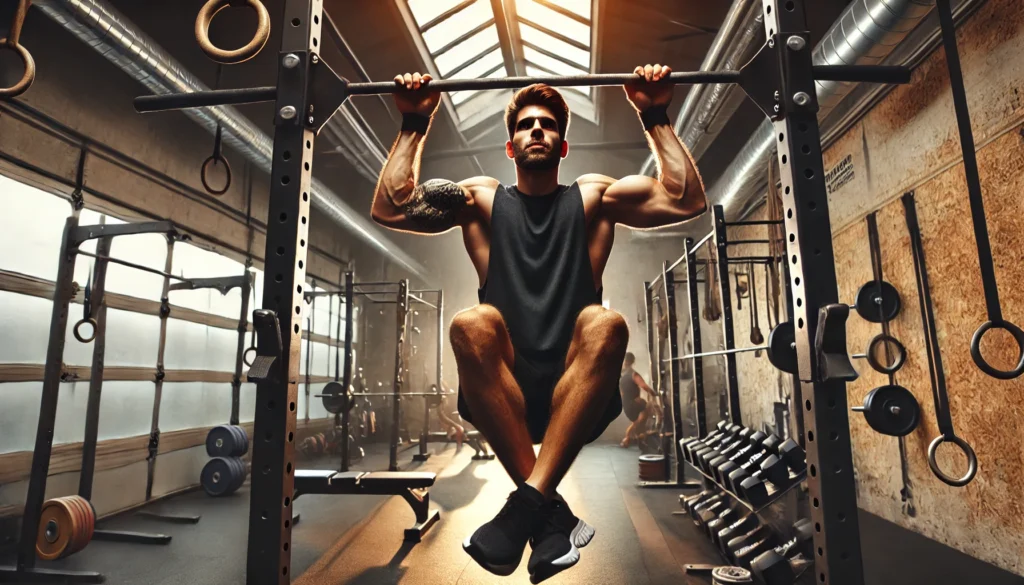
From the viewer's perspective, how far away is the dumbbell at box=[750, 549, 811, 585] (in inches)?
100

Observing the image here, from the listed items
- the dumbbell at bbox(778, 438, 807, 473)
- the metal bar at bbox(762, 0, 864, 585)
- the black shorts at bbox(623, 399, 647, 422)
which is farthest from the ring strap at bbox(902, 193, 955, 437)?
the black shorts at bbox(623, 399, 647, 422)

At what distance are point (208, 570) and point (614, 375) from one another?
109 inches

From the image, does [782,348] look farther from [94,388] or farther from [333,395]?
[333,395]

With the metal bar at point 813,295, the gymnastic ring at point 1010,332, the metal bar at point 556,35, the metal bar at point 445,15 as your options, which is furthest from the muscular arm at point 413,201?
the metal bar at point 556,35

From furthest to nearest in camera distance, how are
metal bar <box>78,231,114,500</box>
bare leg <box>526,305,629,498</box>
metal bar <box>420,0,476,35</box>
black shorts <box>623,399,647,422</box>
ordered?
black shorts <box>623,399,647,422</box>, metal bar <box>420,0,476,35</box>, metal bar <box>78,231,114,500</box>, bare leg <box>526,305,629,498</box>

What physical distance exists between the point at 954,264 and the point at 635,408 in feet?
16.4

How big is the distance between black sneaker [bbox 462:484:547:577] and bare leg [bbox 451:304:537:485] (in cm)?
9

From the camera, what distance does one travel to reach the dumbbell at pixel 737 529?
10.3ft

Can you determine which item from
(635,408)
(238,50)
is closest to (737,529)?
(238,50)

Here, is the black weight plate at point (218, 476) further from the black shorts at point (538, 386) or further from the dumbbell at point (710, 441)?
the black shorts at point (538, 386)

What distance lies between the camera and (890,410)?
2777 mm

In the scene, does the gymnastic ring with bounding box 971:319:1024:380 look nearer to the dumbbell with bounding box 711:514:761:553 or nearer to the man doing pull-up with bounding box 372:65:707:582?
the man doing pull-up with bounding box 372:65:707:582

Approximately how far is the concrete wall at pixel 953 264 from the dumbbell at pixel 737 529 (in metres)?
1.14

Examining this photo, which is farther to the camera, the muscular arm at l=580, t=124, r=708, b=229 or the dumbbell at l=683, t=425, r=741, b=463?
the dumbbell at l=683, t=425, r=741, b=463
